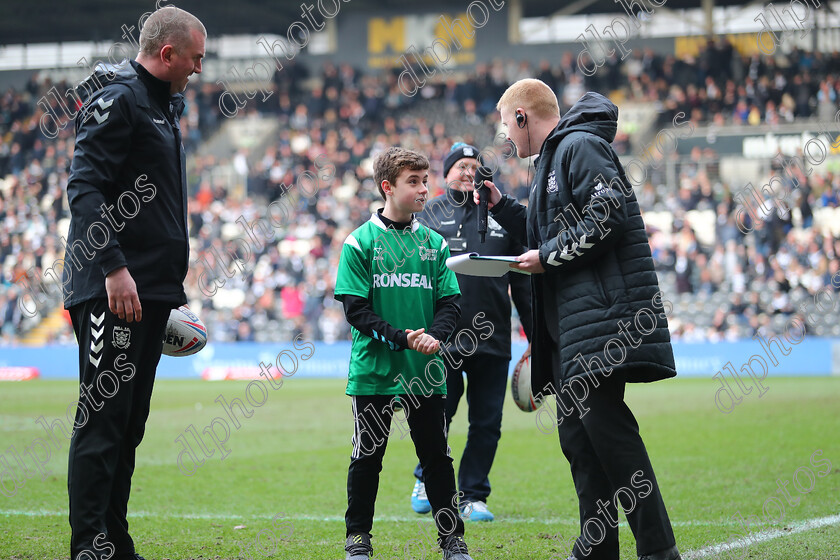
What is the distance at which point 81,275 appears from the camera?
418 centimetres

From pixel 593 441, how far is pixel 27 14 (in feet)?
122

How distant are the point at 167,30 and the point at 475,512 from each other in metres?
3.70

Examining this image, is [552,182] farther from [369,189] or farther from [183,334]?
[369,189]

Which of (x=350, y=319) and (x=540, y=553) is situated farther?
(x=540, y=553)

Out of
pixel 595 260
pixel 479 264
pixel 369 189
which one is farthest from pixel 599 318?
pixel 369 189

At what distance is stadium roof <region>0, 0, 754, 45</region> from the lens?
34375mm

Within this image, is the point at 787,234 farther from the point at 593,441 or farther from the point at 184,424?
the point at 593,441

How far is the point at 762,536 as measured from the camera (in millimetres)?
5266

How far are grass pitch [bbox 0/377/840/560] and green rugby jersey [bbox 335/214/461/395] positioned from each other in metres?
1.07

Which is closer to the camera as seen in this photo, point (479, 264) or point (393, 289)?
point (479, 264)

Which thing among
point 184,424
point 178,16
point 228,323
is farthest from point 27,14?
point 178,16

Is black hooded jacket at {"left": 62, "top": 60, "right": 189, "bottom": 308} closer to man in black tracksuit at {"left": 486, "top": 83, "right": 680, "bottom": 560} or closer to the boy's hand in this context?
→ the boy's hand

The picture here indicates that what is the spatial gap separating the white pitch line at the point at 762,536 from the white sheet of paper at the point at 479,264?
6.11ft

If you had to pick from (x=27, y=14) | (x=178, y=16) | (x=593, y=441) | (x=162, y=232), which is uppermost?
(x=27, y=14)
